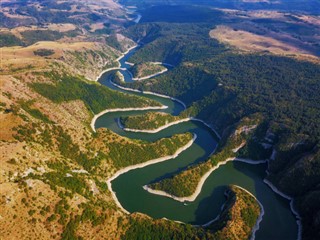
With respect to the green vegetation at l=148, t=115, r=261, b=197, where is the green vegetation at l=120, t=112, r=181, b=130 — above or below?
below

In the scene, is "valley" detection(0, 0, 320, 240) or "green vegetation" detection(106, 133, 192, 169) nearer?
"valley" detection(0, 0, 320, 240)

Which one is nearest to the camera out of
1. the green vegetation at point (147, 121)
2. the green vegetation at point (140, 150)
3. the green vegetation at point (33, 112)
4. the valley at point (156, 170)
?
the valley at point (156, 170)

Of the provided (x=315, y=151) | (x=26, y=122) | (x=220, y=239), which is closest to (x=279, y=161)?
(x=315, y=151)

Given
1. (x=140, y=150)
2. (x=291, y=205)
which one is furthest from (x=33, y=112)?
(x=291, y=205)

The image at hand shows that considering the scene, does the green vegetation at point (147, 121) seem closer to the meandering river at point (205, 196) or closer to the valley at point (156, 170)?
the valley at point (156, 170)

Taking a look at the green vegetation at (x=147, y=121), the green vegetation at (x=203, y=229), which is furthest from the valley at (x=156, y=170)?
the green vegetation at (x=147, y=121)

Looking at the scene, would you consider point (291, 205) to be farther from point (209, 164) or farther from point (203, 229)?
point (203, 229)

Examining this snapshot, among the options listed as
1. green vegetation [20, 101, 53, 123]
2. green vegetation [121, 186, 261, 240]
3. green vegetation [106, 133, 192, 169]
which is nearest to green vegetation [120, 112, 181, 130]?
green vegetation [106, 133, 192, 169]

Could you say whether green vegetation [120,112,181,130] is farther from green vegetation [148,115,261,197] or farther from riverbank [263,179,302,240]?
riverbank [263,179,302,240]
